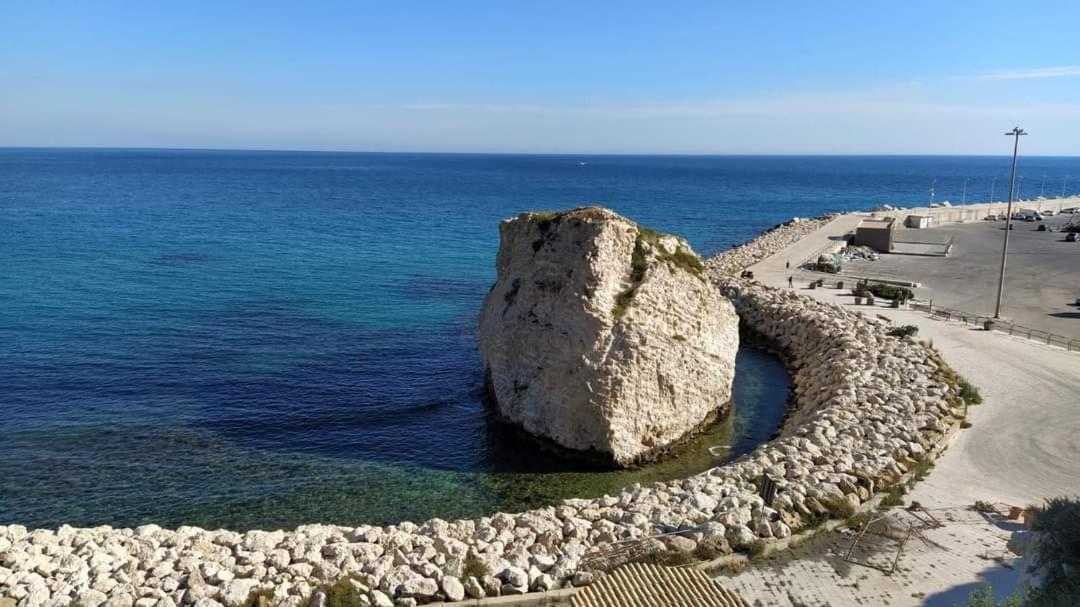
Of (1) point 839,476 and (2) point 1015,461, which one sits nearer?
(1) point 839,476

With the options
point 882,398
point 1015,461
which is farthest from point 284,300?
point 1015,461

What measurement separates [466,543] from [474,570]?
1.38 metres

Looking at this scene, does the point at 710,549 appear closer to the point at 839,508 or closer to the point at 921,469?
the point at 839,508

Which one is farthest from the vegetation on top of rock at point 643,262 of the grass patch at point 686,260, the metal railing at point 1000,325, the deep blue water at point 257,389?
the metal railing at point 1000,325

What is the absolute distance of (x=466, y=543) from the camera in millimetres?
15586

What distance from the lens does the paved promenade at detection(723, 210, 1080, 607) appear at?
14.0 m

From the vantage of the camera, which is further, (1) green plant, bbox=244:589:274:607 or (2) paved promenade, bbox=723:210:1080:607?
(2) paved promenade, bbox=723:210:1080:607

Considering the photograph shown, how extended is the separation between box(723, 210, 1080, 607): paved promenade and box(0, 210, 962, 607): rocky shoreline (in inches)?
41.3

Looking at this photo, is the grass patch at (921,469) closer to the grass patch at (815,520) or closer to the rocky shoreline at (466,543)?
the rocky shoreline at (466,543)

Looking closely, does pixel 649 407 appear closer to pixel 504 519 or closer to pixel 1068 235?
pixel 504 519

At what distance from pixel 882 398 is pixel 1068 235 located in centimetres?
5976

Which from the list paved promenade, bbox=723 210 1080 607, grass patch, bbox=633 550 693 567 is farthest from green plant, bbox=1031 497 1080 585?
grass patch, bbox=633 550 693 567

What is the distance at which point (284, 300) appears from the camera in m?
43.0

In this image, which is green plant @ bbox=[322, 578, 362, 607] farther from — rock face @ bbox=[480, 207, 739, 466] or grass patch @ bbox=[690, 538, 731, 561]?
rock face @ bbox=[480, 207, 739, 466]
